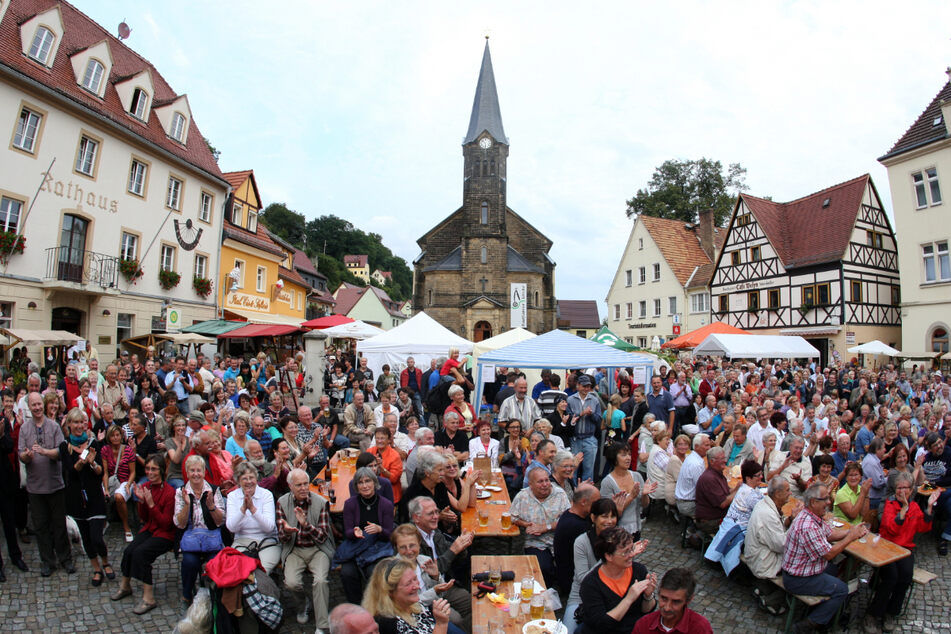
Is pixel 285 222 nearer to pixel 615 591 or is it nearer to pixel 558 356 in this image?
pixel 558 356

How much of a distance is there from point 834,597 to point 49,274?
1844 centimetres

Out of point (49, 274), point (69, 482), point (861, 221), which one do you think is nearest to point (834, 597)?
point (69, 482)

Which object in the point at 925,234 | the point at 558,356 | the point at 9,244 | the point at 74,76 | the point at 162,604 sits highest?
the point at 74,76

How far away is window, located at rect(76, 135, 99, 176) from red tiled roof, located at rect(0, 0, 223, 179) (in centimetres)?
97

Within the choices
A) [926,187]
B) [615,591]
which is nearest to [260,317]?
[615,591]

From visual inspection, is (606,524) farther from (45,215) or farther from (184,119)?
→ (184,119)

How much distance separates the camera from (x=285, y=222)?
72.6 meters

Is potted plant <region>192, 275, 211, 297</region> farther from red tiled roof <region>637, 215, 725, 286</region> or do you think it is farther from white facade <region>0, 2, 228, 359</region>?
red tiled roof <region>637, 215, 725, 286</region>

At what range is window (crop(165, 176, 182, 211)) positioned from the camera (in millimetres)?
19469

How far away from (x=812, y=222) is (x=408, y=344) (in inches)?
967

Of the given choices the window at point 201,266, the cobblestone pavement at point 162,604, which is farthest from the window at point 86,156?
the cobblestone pavement at point 162,604

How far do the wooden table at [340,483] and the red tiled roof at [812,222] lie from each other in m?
27.1

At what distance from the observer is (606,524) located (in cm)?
400

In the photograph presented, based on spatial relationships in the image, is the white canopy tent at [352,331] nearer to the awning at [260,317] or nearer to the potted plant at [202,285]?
the awning at [260,317]
